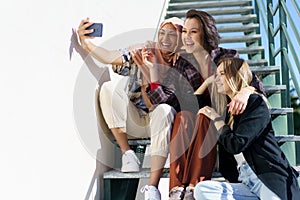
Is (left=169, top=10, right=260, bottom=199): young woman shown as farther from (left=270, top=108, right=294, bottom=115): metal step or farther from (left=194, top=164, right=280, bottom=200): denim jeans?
(left=270, top=108, right=294, bottom=115): metal step

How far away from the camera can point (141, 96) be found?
205 cm

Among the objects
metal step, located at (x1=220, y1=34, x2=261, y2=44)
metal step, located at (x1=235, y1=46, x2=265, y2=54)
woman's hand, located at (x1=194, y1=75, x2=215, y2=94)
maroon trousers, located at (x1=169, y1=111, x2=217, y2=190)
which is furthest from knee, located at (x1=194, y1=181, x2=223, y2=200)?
metal step, located at (x1=220, y1=34, x2=261, y2=44)

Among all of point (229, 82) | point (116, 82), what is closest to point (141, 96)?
point (116, 82)

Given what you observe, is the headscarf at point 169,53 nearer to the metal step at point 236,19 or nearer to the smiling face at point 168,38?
the smiling face at point 168,38

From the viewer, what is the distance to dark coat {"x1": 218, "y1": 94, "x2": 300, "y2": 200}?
1.48 meters

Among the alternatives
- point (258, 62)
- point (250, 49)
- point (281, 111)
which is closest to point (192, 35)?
point (281, 111)

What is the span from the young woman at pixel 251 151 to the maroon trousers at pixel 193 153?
0.05 m

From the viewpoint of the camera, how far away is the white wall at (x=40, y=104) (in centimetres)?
119

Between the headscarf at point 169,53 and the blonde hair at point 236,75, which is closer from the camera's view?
the blonde hair at point 236,75

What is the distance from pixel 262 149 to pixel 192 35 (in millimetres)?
684

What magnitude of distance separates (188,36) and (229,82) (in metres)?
0.42

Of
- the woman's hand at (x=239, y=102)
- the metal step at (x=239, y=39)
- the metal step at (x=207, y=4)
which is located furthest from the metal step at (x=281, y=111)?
the metal step at (x=207, y=4)

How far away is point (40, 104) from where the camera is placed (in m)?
1.39

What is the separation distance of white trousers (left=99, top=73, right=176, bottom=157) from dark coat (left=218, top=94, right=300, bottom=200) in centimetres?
32
